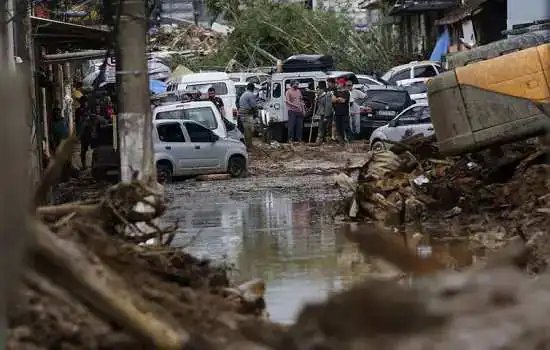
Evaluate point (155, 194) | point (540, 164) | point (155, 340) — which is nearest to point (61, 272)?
point (155, 340)

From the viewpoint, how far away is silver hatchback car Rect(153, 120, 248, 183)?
82.1 feet

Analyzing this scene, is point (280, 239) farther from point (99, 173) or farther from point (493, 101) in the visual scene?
point (99, 173)

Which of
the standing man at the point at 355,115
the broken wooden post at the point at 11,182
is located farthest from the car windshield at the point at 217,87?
the broken wooden post at the point at 11,182

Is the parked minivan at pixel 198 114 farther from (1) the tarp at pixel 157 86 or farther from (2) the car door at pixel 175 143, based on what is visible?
(1) the tarp at pixel 157 86

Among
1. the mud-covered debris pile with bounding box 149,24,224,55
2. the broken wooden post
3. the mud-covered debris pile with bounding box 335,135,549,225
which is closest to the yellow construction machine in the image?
the mud-covered debris pile with bounding box 335,135,549,225

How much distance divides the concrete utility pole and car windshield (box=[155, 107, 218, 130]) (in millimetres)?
16182

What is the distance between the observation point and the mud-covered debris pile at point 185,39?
63.4 m

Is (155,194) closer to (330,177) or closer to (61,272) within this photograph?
(61,272)

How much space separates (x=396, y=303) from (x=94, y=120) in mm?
24112

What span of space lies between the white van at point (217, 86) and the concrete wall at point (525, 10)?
828 centimetres

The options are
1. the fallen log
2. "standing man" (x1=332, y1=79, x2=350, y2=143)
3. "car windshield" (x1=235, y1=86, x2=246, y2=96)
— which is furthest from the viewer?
"car windshield" (x1=235, y1=86, x2=246, y2=96)

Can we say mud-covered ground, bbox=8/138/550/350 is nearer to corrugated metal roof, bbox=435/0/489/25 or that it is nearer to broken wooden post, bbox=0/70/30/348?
broken wooden post, bbox=0/70/30/348

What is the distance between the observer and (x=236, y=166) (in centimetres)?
2600

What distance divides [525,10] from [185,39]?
35772mm
